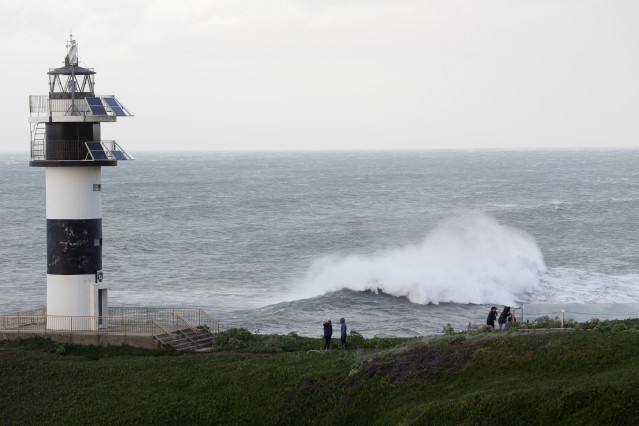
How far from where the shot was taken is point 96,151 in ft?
72.9

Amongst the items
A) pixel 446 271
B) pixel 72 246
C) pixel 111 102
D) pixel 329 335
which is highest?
pixel 111 102

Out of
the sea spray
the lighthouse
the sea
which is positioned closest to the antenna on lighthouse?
the lighthouse

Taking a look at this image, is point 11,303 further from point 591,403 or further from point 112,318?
point 591,403

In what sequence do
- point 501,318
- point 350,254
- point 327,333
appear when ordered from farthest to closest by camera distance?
point 350,254, point 501,318, point 327,333

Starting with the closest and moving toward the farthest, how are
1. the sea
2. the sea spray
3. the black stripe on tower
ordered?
1. the black stripe on tower
2. the sea
3. the sea spray

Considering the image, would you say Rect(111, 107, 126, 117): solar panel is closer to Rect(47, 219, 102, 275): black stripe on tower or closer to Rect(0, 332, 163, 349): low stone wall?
Rect(47, 219, 102, 275): black stripe on tower

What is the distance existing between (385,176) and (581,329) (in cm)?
12457

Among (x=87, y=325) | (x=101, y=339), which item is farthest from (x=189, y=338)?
(x=87, y=325)

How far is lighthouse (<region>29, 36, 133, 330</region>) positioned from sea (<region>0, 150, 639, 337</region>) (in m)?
10.7

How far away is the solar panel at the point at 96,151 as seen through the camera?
22.1m

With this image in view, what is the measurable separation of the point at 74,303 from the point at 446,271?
2670cm

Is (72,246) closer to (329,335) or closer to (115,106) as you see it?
(115,106)

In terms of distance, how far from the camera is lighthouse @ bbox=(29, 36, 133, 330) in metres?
22.3

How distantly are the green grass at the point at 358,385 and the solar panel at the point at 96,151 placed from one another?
17.8ft
